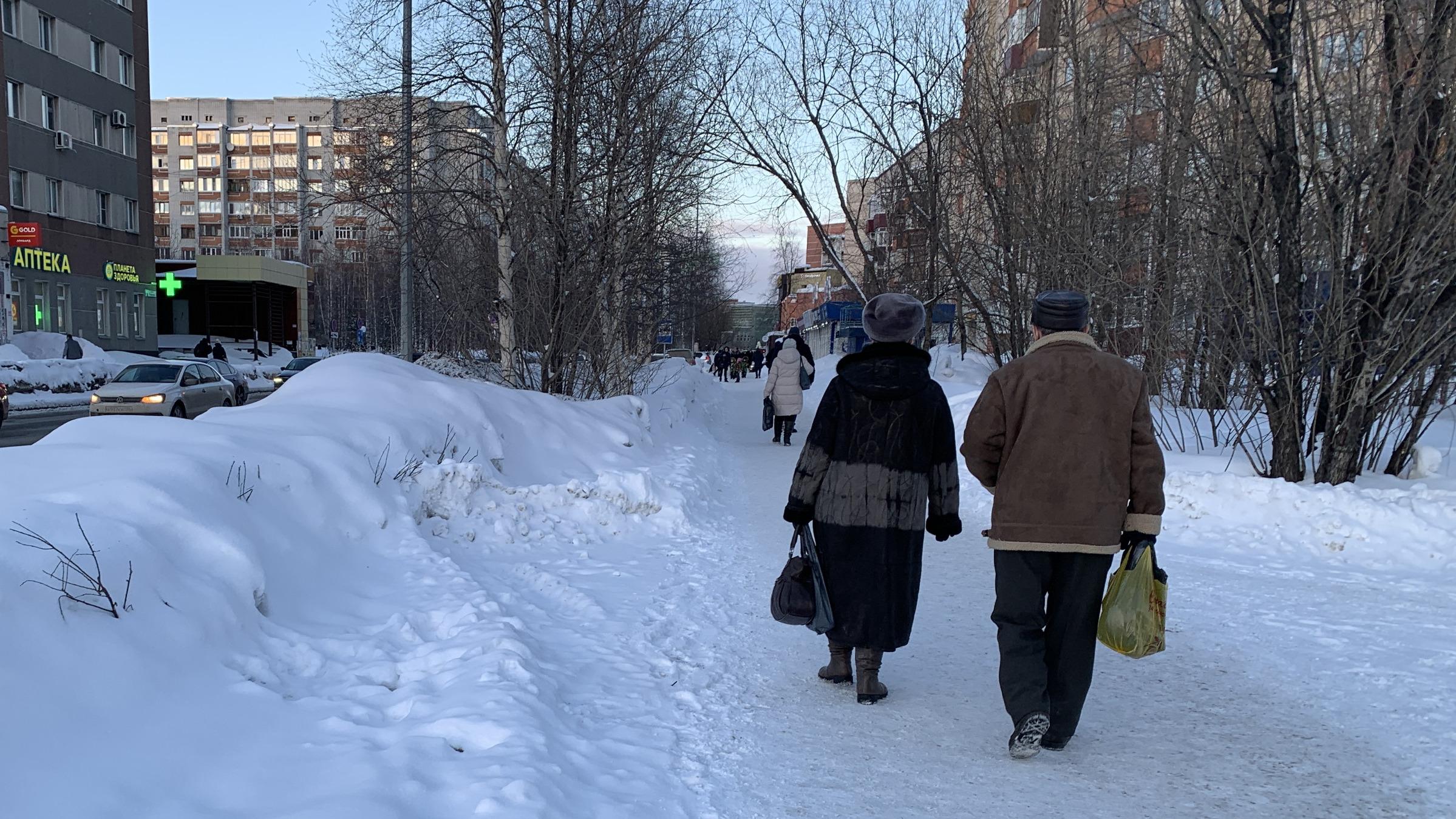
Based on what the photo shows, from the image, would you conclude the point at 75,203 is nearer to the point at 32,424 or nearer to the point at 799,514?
the point at 32,424

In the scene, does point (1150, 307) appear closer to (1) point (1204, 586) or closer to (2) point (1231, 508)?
(2) point (1231, 508)

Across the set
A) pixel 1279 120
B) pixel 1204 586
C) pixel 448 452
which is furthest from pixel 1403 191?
pixel 448 452

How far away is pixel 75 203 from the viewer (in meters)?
39.8

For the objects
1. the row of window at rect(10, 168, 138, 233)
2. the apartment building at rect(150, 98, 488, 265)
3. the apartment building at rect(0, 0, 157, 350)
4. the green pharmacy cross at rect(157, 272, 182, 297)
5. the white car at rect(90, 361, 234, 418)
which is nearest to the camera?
the white car at rect(90, 361, 234, 418)

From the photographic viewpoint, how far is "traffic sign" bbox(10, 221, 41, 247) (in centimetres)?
3309

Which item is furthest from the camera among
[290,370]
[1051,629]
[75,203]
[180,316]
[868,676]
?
[180,316]

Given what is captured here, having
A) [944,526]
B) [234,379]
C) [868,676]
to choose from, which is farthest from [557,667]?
[234,379]

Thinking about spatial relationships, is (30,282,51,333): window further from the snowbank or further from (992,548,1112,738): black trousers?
(992,548,1112,738): black trousers

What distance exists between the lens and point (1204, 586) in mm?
6789

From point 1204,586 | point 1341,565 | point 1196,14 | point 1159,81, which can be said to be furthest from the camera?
point 1159,81

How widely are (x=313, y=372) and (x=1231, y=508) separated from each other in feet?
27.9

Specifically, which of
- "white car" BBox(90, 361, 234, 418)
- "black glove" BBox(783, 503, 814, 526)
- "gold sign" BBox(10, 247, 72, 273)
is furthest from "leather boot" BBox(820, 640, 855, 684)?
"gold sign" BBox(10, 247, 72, 273)

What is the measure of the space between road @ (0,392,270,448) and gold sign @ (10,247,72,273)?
15.9 meters

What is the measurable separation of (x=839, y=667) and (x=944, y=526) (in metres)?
0.97
